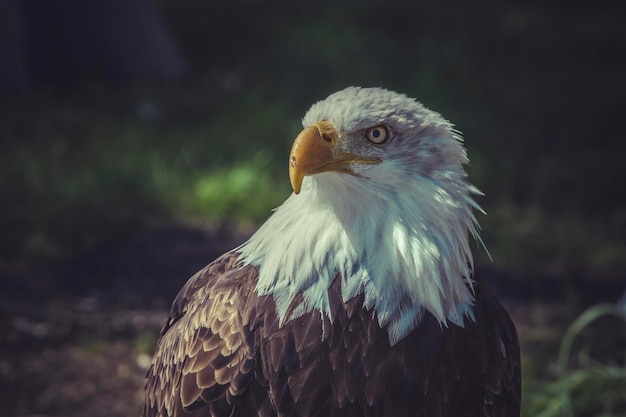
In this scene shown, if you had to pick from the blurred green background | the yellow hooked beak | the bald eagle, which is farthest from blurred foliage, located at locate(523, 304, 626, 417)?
the yellow hooked beak

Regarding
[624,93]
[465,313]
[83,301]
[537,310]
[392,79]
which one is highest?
[392,79]

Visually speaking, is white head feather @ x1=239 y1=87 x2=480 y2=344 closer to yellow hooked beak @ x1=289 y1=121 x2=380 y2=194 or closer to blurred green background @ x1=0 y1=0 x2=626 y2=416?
yellow hooked beak @ x1=289 y1=121 x2=380 y2=194

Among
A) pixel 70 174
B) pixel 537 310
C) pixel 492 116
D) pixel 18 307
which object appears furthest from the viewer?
pixel 492 116

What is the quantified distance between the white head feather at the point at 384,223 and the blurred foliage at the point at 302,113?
120 inches

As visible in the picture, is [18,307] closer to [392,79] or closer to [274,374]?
[274,374]

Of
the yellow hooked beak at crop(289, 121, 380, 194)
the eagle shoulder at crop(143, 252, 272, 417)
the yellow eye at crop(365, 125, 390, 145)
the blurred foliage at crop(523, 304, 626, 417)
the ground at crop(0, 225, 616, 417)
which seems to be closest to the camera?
the yellow hooked beak at crop(289, 121, 380, 194)

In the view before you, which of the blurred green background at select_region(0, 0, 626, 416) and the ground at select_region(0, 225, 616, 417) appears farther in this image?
the blurred green background at select_region(0, 0, 626, 416)

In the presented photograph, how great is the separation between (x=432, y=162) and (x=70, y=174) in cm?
400

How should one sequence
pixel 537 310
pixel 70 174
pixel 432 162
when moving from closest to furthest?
1. pixel 432 162
2. pixel 537 310
3. pixel 70 174

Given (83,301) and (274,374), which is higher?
(83,301)

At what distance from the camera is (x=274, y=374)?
259 cm

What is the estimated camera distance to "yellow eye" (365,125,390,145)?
2.52 m

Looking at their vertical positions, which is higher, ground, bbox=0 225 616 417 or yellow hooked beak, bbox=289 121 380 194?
ground, bbox=0 225 616 417

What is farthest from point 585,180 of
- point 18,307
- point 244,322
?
point 244,322
